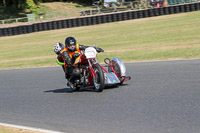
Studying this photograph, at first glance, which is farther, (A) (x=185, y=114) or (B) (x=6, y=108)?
(B) (x=6, y=108)

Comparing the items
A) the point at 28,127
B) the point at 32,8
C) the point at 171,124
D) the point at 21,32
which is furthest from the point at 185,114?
the point at 32,8

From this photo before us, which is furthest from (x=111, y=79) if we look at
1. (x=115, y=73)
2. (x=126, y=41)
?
(x=126, y=41)

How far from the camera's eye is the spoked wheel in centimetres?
737

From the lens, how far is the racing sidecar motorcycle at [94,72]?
24.6 feet

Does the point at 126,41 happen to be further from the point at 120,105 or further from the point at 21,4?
the point at 21,4

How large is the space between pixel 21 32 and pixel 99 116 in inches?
1050

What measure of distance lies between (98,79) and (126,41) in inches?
505

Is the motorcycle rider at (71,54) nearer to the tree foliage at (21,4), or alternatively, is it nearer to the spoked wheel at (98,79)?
the spoked wheel at (98,79)

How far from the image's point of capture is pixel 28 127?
5.63 metres

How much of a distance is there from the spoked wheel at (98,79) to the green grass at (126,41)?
5185mm

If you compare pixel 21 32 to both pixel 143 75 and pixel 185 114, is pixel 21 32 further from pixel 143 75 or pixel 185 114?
pixel 185 114

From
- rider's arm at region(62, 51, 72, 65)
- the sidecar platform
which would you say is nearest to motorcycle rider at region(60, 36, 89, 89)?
rider's arm at region(62, 51, 72, 65)

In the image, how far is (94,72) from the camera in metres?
7.64

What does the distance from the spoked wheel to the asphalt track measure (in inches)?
6.3
